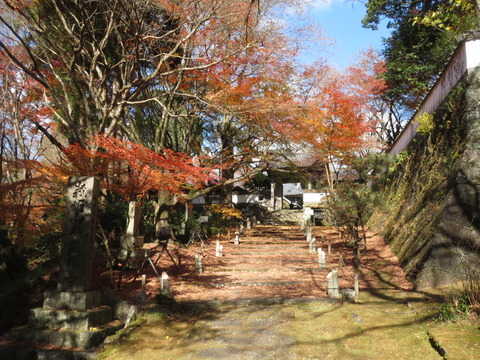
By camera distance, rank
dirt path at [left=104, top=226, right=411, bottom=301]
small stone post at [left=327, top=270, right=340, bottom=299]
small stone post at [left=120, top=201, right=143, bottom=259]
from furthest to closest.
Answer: small stone post at [left=120, top=201, right=143, bottom=259], dirt path at [left=104, top=226, right=411, bottom=301], small stone post at [left=327, top=270, right=340, bottom=299]

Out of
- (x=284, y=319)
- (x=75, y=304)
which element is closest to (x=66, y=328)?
(x=75, y=304)

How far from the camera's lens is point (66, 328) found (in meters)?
7.32

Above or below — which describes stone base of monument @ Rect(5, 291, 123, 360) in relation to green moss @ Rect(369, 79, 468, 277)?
below

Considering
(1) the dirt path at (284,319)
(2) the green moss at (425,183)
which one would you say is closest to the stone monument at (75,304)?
(1) the dirt path at (284,319)

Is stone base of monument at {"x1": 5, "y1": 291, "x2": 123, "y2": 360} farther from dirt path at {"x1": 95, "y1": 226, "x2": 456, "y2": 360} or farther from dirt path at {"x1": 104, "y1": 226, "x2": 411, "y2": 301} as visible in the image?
dirt path at {"x1": 104, "y1": 226, "x2": 411, "y2": 301}

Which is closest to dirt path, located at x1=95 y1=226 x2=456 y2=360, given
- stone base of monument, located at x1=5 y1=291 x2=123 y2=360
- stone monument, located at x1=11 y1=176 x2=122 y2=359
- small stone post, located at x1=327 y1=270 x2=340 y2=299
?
small stone post, located at x1=327 y1=270 x2=340 y2=299

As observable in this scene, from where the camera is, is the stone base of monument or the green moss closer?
the stone base of monument

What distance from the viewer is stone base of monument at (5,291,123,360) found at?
6852 millimetres

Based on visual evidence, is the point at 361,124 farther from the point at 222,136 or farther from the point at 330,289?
the point at 330,289

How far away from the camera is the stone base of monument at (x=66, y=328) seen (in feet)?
22.5

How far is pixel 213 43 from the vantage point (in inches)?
596

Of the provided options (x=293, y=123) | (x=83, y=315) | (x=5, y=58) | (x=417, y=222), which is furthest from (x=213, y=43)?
(x=83, y=315)

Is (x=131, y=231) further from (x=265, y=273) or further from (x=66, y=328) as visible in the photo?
(x=66, y=328)

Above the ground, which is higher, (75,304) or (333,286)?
(333,286)
